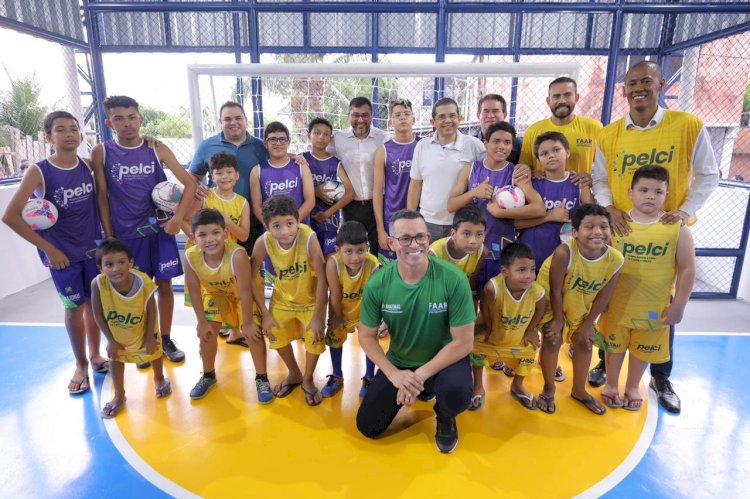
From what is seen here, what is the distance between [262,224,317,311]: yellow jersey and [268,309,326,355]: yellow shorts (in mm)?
33

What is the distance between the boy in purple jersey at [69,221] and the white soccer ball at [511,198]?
2.75 m

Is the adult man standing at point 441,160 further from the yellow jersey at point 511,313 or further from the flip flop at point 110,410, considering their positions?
the flip flop at point 110,410

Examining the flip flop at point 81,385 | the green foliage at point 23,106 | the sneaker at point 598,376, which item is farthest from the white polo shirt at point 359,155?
the green foliage at point 23,106

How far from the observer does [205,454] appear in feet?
8.30

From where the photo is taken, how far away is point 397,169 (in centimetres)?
364

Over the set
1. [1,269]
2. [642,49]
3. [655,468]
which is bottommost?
[655,468]

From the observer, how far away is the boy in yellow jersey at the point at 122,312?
2.75 metres

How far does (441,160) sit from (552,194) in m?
0.80

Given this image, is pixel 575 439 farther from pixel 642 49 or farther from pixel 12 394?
pixel 642 49

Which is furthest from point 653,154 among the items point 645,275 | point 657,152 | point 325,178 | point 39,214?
point 39,214

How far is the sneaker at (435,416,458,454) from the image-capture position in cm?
252

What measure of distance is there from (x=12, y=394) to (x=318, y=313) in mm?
2202

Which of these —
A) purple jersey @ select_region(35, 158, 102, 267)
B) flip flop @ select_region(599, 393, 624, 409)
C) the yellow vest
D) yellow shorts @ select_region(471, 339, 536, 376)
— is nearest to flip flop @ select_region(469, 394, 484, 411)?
yellow shorts @ select_region(471, 339, 536, 376)

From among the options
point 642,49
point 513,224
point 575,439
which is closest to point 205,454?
point 575,439
